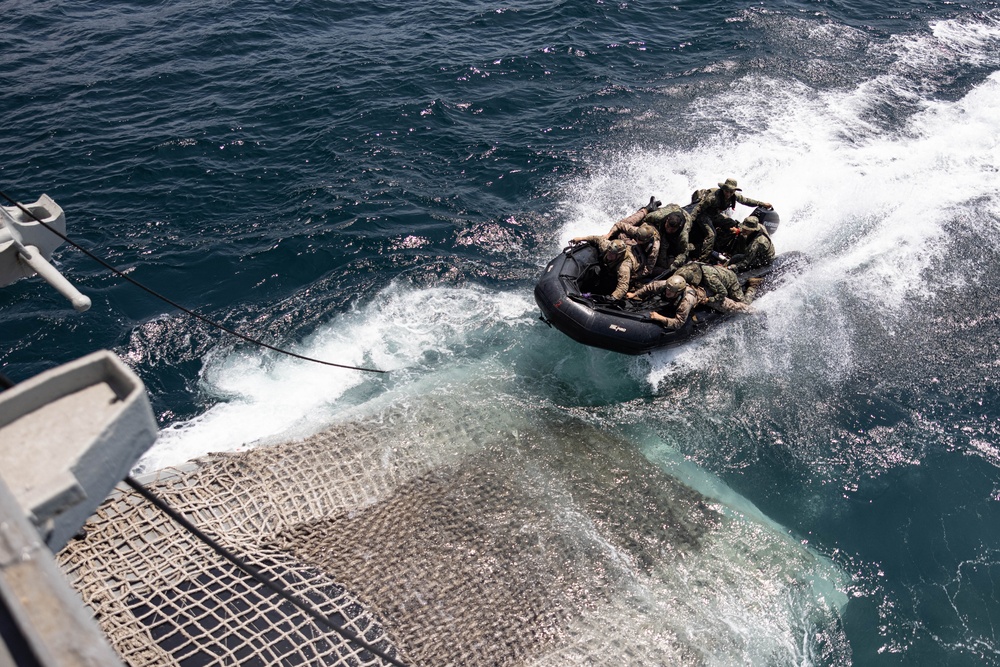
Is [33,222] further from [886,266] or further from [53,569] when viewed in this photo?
[886,266]

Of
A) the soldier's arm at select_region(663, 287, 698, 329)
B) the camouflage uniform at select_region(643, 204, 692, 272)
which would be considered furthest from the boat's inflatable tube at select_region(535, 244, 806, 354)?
the camouflage uniform at select_region(643, 204, 692, 272)

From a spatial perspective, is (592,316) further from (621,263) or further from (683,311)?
(683,311)

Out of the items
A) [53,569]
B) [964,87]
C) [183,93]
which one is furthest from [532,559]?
[964,87]

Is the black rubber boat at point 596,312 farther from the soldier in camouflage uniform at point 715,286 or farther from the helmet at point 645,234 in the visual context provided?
the helmet at point 645,234

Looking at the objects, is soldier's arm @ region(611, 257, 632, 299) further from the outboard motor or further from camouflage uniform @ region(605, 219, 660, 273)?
the outboard motor

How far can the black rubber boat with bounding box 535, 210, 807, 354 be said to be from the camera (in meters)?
12.8

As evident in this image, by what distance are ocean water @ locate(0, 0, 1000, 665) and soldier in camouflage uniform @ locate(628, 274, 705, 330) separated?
40.9 inches

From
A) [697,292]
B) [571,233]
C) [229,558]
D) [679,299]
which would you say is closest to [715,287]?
[697,292]

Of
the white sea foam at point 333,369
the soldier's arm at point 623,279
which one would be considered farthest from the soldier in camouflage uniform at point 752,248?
the white sea foam at point 333,369

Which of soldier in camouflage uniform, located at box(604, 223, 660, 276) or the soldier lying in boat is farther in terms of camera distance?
soldier in camouflage uniform, located at box(604, 223, 660, 276)

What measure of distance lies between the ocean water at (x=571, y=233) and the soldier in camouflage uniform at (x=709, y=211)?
1776 millimetres

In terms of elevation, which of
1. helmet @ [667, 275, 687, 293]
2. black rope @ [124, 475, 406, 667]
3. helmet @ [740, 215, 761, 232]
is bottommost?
helmet @ [667, 275, 687, 293]

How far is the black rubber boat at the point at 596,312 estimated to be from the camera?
12812 millimetres

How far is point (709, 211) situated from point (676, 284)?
10.4ft
